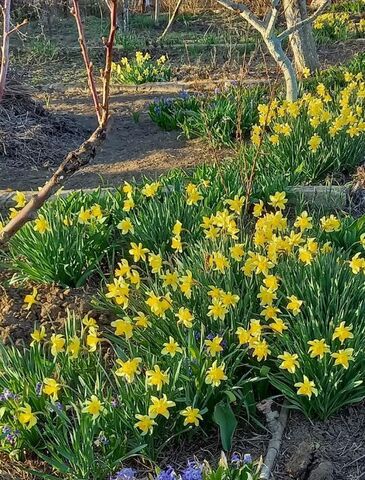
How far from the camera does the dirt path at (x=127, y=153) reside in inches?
206

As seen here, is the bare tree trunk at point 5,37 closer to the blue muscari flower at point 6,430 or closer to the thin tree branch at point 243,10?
the blue muscari flower at point 6,430

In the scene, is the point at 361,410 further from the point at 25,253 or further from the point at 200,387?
the point at 25,253

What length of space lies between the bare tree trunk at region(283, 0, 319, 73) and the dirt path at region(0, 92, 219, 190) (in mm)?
1833

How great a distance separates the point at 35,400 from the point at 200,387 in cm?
59

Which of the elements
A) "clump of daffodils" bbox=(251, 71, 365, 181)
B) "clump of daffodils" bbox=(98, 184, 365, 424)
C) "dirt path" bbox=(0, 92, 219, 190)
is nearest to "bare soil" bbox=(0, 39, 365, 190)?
"dirt path" bbox=(0, 92, 219, 190)

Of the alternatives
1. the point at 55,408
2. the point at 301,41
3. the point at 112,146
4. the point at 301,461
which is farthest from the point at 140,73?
the point at 301,461

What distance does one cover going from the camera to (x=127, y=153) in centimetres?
587

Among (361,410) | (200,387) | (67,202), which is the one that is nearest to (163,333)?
(200,387)

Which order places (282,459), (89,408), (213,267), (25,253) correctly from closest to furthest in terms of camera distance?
(89,408) → (282,459) → (213,267) → (25,253)

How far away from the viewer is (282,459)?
91.2 inches

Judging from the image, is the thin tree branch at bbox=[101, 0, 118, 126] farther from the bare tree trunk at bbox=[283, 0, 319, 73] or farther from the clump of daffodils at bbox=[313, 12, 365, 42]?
the clump of daffodils at bbox=[313, 12, 365, 42]

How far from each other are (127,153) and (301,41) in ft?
9.73

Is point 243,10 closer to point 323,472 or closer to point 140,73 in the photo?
point 140,73

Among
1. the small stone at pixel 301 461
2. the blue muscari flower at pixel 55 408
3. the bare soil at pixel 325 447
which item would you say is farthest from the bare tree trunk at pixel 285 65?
the blue muscari flower at pixel 55 408
